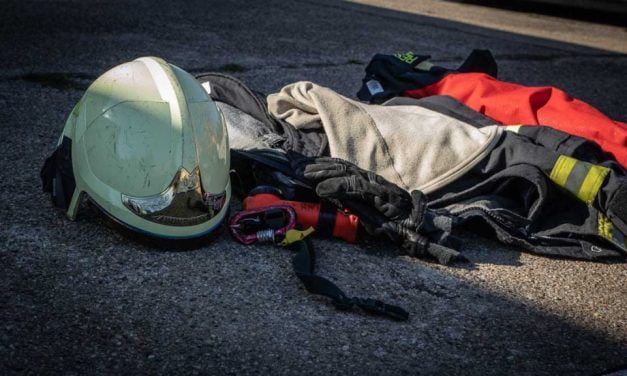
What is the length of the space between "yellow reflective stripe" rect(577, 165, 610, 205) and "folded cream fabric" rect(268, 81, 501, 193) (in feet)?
1.28

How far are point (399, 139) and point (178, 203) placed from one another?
3.41ft

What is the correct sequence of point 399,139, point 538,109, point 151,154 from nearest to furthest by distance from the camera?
point 151,154 → point 399,139 → point 538,109

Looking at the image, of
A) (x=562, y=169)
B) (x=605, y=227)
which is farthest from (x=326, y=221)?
(x=605, y=227)

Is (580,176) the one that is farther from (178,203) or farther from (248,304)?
(178,203)

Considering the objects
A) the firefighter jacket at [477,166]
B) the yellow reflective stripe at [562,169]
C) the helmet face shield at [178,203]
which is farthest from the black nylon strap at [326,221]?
the yellow reflective stripe at [562,169]

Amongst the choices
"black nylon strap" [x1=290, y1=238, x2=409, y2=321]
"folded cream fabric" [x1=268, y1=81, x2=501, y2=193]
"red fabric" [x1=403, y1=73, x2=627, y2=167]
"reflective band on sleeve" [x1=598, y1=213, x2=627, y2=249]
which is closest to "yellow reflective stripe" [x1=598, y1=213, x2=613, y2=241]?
"reflective band on sleeve" [x1=598, y1=213, x2=627, y2=249]

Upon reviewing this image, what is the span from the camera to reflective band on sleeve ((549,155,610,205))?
9.91 ft

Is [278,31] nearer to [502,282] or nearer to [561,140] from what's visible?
[561,140]

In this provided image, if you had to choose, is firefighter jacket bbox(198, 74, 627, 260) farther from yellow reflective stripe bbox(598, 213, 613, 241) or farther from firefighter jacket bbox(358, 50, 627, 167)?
firefighter jacket bbox(358, 50, 627, 167)

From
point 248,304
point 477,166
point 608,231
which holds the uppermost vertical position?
point 477,166

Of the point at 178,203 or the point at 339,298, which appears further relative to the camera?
the point at 178,203

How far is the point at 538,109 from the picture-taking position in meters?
3.69

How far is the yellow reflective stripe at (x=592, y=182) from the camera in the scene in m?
3.02

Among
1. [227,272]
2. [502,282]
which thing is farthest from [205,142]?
[502,282]
